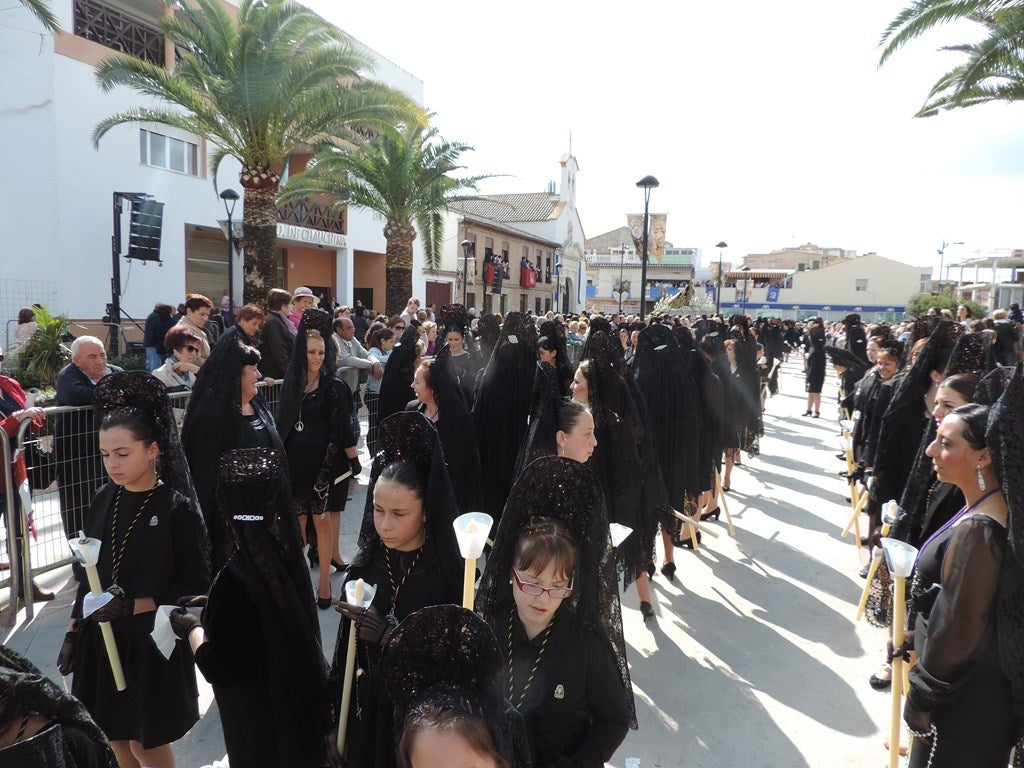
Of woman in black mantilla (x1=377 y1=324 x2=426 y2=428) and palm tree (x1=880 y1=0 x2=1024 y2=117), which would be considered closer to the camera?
woman in black mantilla (x1=377 y1=324 x2=426 y2=428)

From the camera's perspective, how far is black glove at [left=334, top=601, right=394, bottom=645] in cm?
217

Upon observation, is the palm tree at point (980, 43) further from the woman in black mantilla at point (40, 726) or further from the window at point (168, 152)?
the window at point (168, 152)

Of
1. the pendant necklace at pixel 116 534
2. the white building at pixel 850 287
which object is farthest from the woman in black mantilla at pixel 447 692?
the white building at pixel 850 287

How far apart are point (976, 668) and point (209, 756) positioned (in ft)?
11.3

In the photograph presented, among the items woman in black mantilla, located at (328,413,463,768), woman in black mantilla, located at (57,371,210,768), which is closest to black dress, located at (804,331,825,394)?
woman in black mantilla, located at (328,413,463,768)

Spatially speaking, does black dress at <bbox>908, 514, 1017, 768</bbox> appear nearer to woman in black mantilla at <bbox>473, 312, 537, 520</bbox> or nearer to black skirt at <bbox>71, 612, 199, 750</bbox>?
black skirt at <bbox>71, 612, 199, 750</bbox>

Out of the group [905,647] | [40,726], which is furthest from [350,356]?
[40,726]

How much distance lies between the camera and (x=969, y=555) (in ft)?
7.77

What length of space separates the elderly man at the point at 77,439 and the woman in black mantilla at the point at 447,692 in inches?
171

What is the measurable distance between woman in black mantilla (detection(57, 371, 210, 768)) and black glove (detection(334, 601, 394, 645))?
1.06 meters

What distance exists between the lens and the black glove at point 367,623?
2.17 metres

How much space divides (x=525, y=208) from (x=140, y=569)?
5369 cm

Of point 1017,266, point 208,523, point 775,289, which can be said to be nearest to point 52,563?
point 208,523

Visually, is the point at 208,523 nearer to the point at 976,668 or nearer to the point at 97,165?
the point at 976,668
